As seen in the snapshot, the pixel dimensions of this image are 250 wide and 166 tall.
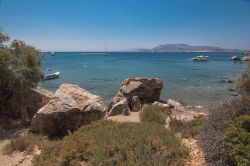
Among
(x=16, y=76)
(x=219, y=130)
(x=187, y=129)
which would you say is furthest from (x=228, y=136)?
(x=16, y=76)

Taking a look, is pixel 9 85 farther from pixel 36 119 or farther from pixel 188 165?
pixel 188 165

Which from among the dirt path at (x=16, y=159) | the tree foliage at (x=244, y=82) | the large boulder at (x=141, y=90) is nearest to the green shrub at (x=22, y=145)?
the dirt path at (x=16, y=159)

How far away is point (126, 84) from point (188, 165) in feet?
50.3

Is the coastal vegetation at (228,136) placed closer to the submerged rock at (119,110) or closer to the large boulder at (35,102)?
the submerged rock at (119,110)

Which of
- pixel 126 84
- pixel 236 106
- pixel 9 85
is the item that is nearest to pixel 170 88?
pixel 126 84

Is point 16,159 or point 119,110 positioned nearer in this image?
point 16,159

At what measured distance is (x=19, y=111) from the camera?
51.2ft

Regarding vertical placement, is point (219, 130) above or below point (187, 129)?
above

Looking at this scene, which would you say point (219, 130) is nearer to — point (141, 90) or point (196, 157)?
point (196, 157)

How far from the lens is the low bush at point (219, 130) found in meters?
5.17

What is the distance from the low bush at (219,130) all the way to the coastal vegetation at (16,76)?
11.8 meters

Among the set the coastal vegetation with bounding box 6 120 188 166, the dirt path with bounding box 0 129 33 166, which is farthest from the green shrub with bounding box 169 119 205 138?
the dirt path with bounding box 0 129 33 166

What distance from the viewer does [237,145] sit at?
4.84 metres

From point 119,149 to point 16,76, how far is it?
414 inches
